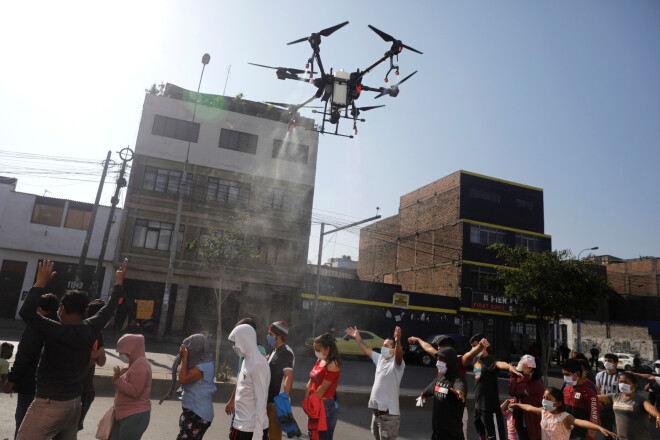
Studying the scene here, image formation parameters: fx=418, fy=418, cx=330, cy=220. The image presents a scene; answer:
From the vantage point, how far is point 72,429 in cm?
363

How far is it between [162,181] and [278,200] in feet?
24.2

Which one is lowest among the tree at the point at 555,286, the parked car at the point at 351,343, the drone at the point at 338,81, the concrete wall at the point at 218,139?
the parked car at the point at 351,343

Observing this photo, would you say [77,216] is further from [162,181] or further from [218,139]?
[218,139]

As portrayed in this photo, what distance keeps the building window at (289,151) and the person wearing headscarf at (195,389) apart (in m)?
25.4

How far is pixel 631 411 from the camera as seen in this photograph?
5637 millimetres

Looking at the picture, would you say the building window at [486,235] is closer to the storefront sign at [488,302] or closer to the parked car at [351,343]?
the storefront sign at [488,302]

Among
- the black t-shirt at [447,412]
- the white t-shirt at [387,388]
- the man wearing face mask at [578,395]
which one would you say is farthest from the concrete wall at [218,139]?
the black t-shirt at [447,412]

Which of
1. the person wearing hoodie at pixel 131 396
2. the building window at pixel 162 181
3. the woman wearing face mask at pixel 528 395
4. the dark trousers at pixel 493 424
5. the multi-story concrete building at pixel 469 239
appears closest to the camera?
the person wearing hoodie at pixel 131 396

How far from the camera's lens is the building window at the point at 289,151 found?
95.3 ft

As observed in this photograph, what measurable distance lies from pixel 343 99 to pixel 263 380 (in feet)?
26.0

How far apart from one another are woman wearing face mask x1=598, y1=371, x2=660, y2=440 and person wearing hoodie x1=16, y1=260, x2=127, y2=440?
259 inches

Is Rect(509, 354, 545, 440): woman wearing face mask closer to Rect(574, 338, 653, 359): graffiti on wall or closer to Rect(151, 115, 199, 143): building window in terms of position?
Rect(151, 115, 199, 143): building window

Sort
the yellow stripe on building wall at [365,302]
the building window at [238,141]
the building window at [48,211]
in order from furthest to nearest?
the building window at [238,141]
the yellow stripe on building wall at [365,302]
the building window at [48,211]

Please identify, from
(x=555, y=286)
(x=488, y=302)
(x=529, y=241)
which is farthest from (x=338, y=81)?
(x=529, y=241)
